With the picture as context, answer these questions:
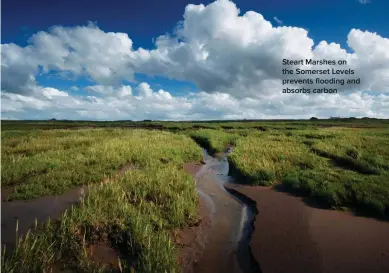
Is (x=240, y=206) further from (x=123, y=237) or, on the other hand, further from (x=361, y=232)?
(x=123, y=237)

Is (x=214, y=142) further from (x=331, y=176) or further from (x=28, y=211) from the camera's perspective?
(x=28, y=211)

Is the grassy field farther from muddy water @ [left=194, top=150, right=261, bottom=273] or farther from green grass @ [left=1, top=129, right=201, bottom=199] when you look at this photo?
muddy water @ [left=194, top=150, right=261, bottom=273]

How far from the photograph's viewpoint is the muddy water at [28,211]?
7569mm

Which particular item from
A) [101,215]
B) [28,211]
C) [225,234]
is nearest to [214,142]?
[225,234]

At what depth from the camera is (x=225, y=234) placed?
830 cm

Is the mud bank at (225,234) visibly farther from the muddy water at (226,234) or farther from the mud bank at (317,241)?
the mud bank at (317,241)

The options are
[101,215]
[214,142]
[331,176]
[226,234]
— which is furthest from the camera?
[214,142]

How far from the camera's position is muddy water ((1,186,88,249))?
7569 mm

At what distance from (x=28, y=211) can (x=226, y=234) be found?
7033mm

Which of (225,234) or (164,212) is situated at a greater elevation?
(164,212)

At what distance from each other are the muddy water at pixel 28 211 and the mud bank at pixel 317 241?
6.82 meters

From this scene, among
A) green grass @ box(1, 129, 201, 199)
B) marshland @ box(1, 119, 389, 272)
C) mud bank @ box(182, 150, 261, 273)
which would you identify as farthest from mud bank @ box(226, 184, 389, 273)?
green grass @ box(1, 129, 201, 199)

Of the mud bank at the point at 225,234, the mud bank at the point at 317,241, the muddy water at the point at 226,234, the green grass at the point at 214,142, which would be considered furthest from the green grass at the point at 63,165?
the mud bank at the point at 317,241

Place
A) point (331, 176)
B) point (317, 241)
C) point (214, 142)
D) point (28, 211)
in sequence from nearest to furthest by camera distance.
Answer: point (317, 241), point (28, 211), point (331, 176), point (214, 142)
